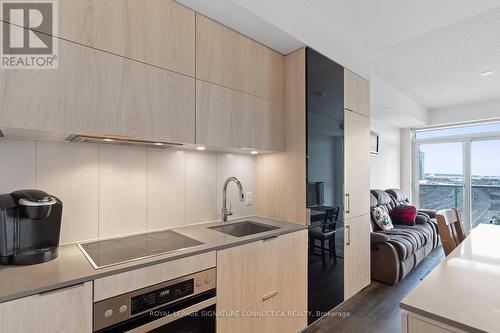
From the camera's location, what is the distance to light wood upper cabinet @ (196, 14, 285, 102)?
1.60 m

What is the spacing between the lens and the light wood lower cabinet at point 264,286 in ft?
4.67

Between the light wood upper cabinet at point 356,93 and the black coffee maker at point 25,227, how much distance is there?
237cm

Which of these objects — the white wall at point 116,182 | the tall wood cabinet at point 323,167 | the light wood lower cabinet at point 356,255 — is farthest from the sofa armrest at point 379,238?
the white wall at point 116,182

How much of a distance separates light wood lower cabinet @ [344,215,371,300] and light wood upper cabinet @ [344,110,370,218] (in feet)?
0.37

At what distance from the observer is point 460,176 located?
5.01m

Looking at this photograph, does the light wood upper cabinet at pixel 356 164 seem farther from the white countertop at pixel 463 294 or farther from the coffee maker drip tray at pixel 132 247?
the coffee maker drip tray at pixel 132 247

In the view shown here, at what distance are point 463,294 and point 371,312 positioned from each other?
5.26ft

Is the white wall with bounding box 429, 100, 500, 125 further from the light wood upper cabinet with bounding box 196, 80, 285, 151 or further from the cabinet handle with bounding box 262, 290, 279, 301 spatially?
the cabinet handle with bounding box 262, 290, 279, 301

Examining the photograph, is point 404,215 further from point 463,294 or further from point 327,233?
point 463,294

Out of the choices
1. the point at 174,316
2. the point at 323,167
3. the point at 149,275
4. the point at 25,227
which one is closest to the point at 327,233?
the point at 323,167

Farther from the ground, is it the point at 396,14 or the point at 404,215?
the point at 396,14

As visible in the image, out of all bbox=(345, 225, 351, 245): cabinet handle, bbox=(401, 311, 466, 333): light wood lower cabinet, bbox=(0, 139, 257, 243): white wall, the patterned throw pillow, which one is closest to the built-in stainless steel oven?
bbox=(0, 139, 257, 243): white wall

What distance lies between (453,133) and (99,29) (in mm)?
6393

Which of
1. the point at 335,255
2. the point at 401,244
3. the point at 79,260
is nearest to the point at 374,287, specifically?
Result: the point at 401,244
